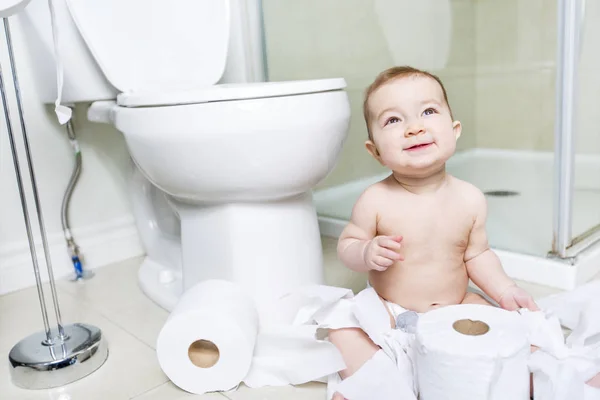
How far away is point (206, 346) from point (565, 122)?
73 centimetres

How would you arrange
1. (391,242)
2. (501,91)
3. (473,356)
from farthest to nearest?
(501,91) < (391,242) < (473,356)

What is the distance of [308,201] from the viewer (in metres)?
1.00

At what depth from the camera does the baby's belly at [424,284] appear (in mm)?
836

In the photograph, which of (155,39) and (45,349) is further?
(155,39)

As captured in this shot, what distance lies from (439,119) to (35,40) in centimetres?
85

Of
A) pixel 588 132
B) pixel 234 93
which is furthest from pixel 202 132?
pixel 588 132

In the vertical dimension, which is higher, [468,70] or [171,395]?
[468,70]

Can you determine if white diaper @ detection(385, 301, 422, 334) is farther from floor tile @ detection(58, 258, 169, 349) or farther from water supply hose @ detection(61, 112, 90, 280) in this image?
water supply hose @ detection(61, 112, 90, 280)

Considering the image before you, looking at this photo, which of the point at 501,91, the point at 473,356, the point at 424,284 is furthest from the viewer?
the point at 501,91

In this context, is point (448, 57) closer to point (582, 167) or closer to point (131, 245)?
point (582, 167)

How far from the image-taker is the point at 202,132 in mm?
849

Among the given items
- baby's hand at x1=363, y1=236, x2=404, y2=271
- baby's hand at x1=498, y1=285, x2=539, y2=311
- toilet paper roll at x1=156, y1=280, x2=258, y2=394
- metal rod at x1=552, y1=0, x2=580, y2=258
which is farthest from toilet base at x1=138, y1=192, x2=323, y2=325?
metal rod at x1=552, y1=0, x2=580, y2=258

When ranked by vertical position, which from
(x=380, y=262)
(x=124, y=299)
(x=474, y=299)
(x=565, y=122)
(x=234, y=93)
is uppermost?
(x=234, y=93)

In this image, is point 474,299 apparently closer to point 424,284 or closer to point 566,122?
point 424,284
